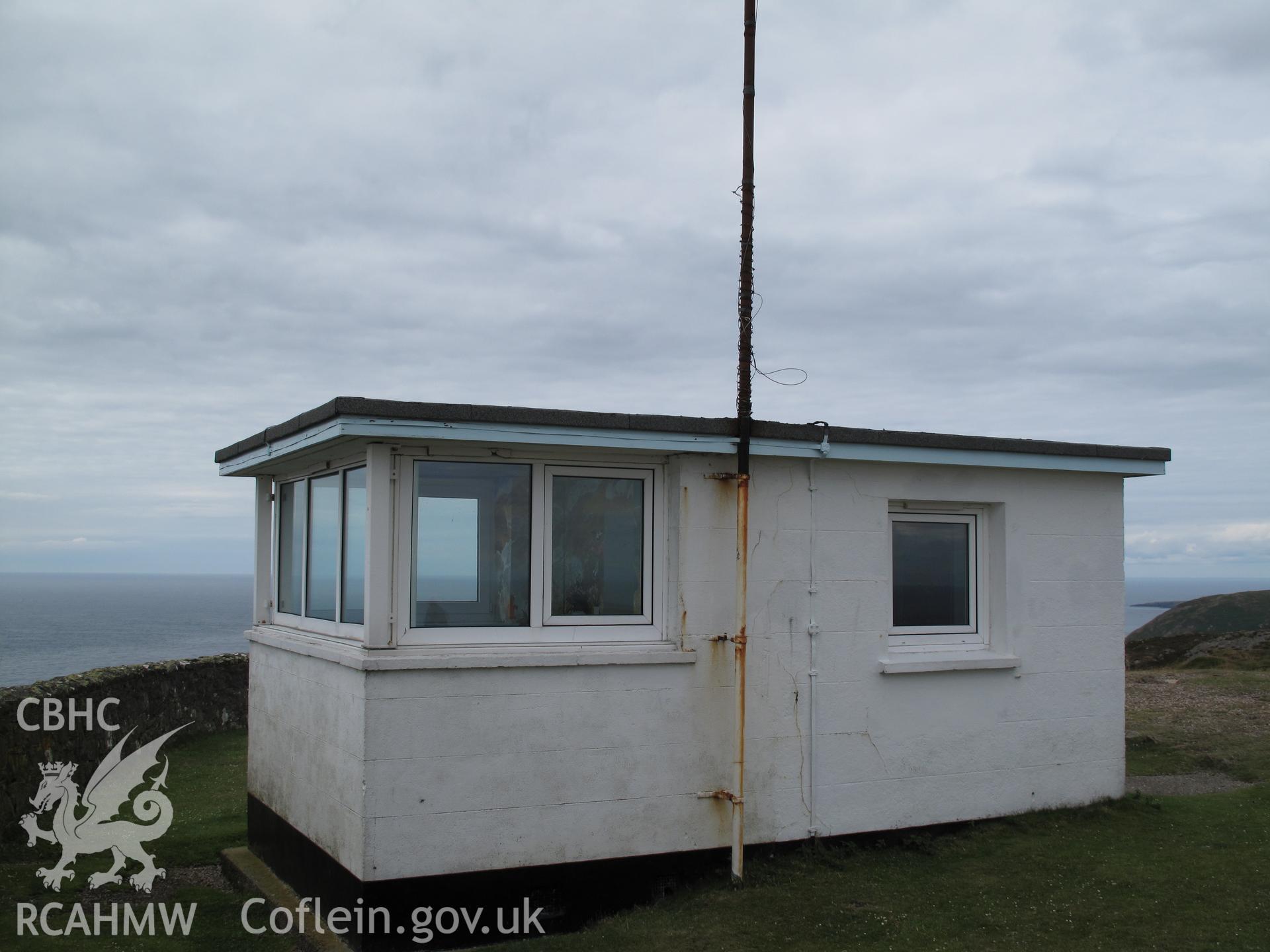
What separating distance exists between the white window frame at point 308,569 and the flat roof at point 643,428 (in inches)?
17.8

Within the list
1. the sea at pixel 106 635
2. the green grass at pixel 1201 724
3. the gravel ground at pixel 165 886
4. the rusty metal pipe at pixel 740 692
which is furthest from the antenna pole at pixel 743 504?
the sea at pixel 106 635

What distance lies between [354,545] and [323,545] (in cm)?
76

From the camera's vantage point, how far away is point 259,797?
30.7 feet

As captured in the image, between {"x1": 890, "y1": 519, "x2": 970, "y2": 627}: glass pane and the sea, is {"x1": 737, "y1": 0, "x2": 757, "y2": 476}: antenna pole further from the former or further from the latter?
the sea

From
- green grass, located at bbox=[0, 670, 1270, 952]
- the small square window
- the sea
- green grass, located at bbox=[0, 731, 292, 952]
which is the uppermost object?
the small square window

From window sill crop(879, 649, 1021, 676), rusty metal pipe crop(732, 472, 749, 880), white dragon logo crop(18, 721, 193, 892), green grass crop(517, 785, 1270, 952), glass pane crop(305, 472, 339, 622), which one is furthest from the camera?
white dragon logo crop(18, 721, 193, 892)

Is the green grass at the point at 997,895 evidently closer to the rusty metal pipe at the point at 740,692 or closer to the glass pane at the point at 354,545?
the rusty metal pipe at the point at 740,692

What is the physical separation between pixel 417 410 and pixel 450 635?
148 cm

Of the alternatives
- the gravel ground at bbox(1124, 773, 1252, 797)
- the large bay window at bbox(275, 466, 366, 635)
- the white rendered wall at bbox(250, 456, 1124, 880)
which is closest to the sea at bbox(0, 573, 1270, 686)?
the gravel ground at bbox(1124, 773, 1252, 797)

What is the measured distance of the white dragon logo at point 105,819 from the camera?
955cm

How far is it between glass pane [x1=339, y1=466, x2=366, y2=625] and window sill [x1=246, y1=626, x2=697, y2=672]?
0.77 ft

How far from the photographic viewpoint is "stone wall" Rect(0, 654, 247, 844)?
1164cm

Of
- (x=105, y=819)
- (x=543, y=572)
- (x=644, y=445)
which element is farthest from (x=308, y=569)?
(x=105, y=819)

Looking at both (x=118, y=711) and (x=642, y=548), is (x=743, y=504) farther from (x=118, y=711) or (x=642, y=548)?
(x=118, y=711)
